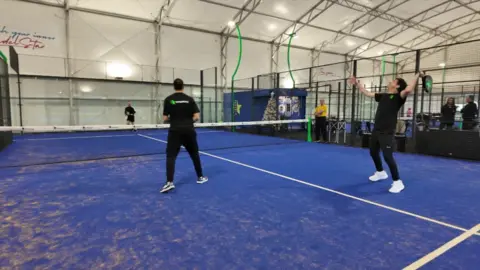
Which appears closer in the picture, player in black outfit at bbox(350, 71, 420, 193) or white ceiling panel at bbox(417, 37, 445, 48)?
player in black outfit at bbox(350, 71, 420, 193)

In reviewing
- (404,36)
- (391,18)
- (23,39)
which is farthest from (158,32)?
(404,36)

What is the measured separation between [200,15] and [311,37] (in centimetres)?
850

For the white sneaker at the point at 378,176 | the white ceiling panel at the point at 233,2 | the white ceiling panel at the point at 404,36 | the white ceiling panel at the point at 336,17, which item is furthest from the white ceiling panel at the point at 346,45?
the white sneaker at the point at 378,176

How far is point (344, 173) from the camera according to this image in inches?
210

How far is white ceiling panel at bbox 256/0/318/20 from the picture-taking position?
54.6 ft

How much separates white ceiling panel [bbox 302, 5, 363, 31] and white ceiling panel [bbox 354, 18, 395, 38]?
1.82 meters

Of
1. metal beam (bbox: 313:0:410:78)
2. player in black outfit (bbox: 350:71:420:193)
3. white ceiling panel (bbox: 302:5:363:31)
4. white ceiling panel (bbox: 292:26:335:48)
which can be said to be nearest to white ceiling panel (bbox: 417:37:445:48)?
metal beam (bbox: 313:0:410:78)

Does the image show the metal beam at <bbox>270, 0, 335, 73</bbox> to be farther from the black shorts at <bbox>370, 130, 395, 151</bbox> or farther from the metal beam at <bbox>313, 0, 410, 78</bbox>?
the black shorts at <bbox>370, 130, 395, 151</bbox>

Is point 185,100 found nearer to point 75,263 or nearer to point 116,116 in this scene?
point 75,263

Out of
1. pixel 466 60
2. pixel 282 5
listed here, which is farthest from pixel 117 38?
pixel 466 60

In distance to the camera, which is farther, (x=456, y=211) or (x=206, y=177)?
(x=206, y=177)

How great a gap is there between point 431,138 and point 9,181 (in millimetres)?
9173

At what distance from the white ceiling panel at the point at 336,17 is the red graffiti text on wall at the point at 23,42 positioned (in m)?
15.8

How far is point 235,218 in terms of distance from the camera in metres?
3.12
